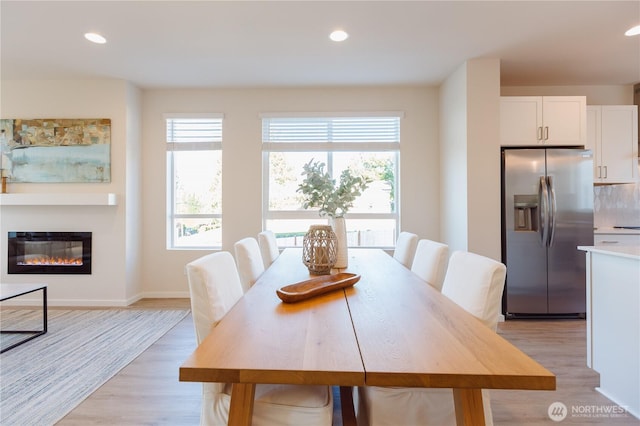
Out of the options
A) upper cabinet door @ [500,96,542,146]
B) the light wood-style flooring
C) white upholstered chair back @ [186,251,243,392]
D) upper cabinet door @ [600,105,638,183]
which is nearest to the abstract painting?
the light wood-style flooring

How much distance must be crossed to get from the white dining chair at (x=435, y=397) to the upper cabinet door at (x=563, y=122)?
2879 mm

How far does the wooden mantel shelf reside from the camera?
3639 millimetres

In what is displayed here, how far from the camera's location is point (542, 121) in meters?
3.34

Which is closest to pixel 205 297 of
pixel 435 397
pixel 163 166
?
pixel 435 397

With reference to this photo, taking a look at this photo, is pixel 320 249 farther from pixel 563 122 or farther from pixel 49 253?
pixel 49 253

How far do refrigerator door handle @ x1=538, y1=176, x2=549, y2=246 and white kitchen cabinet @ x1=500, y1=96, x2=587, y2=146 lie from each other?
451mm

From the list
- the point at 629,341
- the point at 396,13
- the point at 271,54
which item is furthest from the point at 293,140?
the point at 629,341

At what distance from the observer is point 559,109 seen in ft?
11.0

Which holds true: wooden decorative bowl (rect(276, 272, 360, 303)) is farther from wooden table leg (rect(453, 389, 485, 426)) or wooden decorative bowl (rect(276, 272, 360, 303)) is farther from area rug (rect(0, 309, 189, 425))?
area rug (rect(0, 309, 189, 425))

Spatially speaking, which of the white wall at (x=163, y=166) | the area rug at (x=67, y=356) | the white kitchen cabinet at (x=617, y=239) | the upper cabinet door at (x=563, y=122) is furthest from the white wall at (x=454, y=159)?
the area rug at (x=67, y=356)

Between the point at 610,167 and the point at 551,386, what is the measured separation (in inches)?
161

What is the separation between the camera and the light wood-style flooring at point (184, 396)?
1.74 metres

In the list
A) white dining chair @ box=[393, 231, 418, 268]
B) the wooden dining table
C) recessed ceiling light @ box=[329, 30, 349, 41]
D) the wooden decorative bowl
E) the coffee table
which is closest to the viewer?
the wooden dining table

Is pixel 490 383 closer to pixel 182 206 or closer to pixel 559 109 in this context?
pixel 559 109
